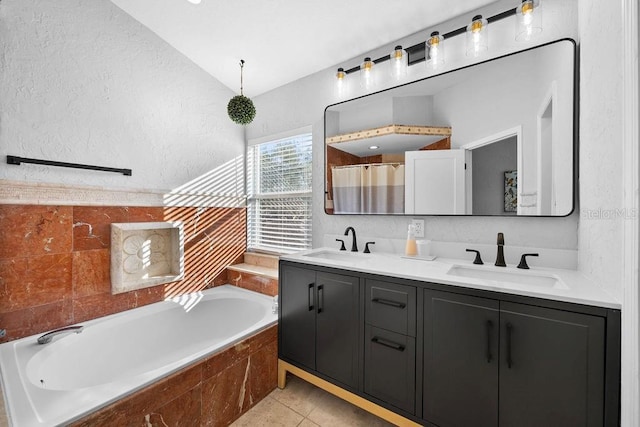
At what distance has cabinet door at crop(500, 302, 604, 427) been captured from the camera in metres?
0.94

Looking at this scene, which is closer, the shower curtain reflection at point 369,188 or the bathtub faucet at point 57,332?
the bathtub faucet at point 57,332

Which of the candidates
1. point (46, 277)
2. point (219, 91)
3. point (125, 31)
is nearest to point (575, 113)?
point (219, 91)

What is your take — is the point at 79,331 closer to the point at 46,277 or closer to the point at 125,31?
the point at 46,277

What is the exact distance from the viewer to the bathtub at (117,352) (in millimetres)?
1134

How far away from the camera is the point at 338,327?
5.21 feet

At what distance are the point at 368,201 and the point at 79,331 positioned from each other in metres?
2.12

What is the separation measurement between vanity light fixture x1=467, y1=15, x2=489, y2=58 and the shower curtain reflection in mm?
794

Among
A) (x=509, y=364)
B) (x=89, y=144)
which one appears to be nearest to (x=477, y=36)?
(x=509, y=364)

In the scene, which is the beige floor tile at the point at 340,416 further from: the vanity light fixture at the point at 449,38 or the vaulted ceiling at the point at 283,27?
the vaulted ceiling at the point at 283,27

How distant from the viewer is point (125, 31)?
2.09 metres

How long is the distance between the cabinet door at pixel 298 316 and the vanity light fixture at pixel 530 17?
182 centimetres

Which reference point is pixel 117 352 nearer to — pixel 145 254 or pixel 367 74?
pixel 145 254

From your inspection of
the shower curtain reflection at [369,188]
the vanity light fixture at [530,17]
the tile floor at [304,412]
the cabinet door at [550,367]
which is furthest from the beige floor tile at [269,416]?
the vanity light fixture at [530,17]

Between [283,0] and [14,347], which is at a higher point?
[283,0]
